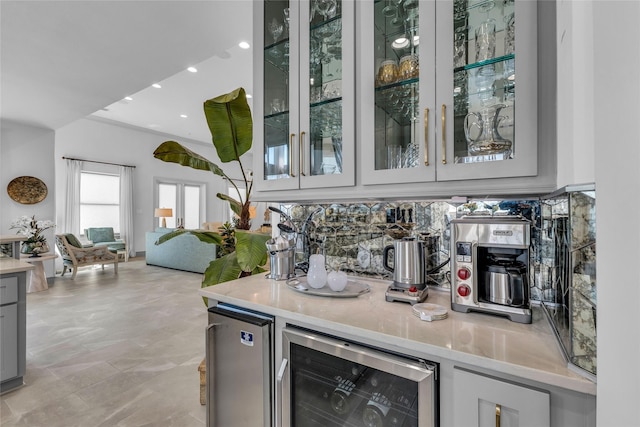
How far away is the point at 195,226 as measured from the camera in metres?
9.09

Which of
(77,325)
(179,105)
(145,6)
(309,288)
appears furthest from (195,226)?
(309,288)

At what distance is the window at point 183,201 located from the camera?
832 cm

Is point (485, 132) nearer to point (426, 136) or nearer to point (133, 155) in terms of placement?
point (426, 136)

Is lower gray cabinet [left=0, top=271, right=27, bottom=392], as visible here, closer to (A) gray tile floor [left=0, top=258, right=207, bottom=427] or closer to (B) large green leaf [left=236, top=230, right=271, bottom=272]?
(A) gray tile floor [left=0, top=258, right=207, bottom=427]

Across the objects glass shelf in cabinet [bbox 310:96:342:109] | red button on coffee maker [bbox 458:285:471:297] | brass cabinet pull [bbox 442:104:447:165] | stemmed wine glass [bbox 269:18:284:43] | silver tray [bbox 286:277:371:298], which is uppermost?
stemmed wine glass [bbox 269:18:284:43]

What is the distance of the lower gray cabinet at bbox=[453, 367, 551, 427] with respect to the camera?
0.74 metres

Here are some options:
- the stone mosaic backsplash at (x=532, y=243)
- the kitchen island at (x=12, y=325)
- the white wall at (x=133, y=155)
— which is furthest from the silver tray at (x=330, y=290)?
the white wall at (x=133, y=155)

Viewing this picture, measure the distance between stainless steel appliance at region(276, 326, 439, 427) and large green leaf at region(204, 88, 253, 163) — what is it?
3.98 feet

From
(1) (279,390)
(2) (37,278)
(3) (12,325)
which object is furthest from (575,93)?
(2) (37,278)

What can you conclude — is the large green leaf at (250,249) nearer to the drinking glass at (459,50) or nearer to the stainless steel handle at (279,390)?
the stainless steel handle at (279,390)

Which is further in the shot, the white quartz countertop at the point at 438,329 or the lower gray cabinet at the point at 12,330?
the lower gray cabinet at the point at 12,330

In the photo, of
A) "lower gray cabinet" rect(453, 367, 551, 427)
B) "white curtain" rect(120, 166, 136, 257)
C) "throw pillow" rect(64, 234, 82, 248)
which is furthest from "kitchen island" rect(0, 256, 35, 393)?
"white curtain" rect(120, 166, 136, 257)

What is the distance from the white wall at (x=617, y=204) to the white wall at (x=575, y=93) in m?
0.05

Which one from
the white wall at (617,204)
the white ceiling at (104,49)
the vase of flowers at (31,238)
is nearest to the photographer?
the white wall at (617,204)
